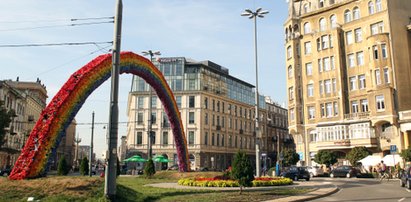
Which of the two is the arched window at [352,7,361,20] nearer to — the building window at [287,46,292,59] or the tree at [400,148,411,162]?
the building window at [287,46,292,59]

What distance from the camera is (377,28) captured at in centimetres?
4953

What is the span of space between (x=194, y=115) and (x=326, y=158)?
1257 inches

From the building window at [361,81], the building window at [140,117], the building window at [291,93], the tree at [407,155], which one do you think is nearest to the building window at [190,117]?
the building window at [140,117]

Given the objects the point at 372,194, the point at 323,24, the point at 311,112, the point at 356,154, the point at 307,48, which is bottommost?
the point at 372,194

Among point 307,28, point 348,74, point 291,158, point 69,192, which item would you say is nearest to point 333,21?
point 307,28

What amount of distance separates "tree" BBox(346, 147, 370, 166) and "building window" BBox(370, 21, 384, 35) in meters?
15.9

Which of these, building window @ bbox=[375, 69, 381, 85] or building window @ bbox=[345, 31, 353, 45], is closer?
building window @ bbox=[375, 69, 381, 85]

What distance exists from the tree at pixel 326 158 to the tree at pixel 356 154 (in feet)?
7.76

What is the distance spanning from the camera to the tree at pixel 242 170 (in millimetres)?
17703

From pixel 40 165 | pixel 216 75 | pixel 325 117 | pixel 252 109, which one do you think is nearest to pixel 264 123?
pixel 252 109

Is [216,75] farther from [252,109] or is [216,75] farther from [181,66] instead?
[252,109]

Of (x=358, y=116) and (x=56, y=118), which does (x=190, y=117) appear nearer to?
(x=358, y=116)

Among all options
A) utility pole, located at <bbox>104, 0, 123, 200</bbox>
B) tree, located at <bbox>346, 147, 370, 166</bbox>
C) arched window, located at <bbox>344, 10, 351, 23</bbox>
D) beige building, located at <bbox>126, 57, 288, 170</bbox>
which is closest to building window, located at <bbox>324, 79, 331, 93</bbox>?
arched window, located at <bbox>344, 10, 351, 23</bbox>

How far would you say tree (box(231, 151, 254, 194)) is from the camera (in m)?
17.7
